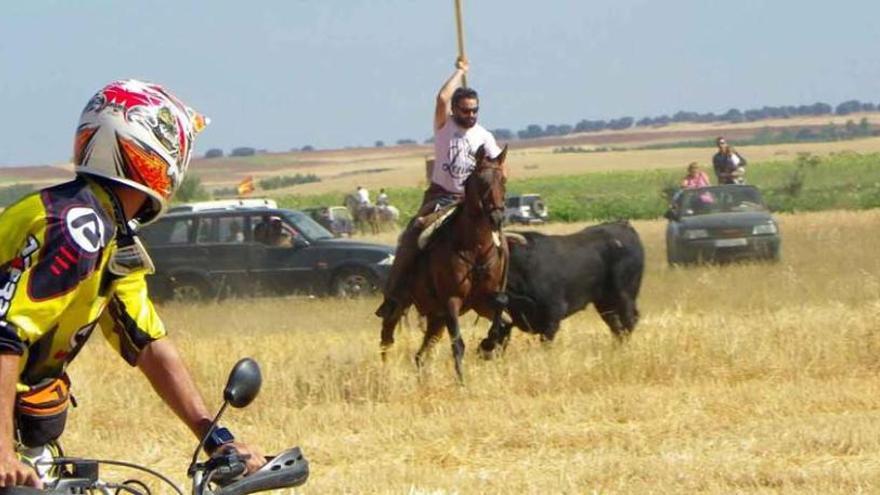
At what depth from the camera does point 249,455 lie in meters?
4.46

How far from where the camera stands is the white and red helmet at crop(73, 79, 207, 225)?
4.18 meters

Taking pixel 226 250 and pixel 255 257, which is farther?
pixel 226 250

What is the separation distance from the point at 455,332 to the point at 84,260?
901cm

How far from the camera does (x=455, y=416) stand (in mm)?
10305

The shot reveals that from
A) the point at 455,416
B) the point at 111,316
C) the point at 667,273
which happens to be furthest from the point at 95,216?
the point at 667,273

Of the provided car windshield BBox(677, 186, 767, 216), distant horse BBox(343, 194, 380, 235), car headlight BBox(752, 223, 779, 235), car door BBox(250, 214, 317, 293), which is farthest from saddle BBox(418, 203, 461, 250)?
distant horse BBox(343, 194, 380, 235)

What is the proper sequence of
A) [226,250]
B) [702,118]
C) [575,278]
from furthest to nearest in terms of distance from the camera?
[702,118]
[226,250]
[575,278]

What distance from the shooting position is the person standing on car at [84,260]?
396 cm

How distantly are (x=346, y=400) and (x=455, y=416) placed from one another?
1.50m

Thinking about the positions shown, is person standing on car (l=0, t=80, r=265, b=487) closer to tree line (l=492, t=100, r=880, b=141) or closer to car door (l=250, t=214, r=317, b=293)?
car door (l=250, t=214, r=317, b=293)

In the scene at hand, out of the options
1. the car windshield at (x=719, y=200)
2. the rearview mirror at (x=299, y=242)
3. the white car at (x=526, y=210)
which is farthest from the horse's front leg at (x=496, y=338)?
the white car at (x=526, y=210)

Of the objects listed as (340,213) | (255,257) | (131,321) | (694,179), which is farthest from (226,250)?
(131,321)

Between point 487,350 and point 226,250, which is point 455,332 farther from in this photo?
point 226,250

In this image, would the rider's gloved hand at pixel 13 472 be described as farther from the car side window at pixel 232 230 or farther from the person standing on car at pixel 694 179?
the person standing on car at pixel 694 179
